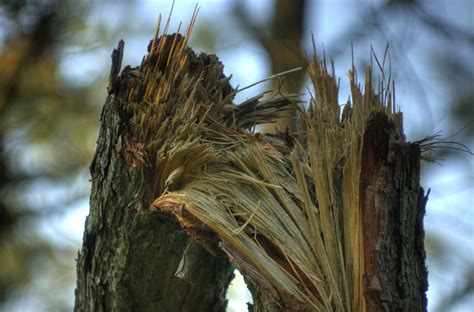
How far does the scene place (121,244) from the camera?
64.4 inches

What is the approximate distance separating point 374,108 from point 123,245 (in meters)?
0.63

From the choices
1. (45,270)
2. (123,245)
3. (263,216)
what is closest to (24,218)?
(45,270)

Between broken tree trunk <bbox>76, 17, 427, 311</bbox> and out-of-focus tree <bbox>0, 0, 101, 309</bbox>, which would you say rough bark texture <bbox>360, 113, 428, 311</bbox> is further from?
out-of-focus tree <bbox>0, 0, 101, 309</bbox>

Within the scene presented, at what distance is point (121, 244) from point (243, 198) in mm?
344

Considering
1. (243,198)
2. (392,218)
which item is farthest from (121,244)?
(392,218)

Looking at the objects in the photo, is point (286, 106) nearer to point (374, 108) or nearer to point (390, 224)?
point (374, 108)

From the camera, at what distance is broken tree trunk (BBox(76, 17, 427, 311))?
1.29 m

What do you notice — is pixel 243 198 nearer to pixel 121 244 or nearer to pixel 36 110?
pixel 121 244

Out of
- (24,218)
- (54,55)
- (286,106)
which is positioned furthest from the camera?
(24,218)

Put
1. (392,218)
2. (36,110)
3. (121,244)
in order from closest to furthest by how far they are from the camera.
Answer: (392,218)
(121,244)
(36,110)

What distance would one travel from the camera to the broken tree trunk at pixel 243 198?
129cm

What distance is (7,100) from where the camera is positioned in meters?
3.81

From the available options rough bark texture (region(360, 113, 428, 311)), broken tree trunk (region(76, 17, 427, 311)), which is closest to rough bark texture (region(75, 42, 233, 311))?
broken tree trunk (region(76, 17, 427, 311))

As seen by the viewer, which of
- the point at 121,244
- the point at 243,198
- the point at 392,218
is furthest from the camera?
the point at 121,244
